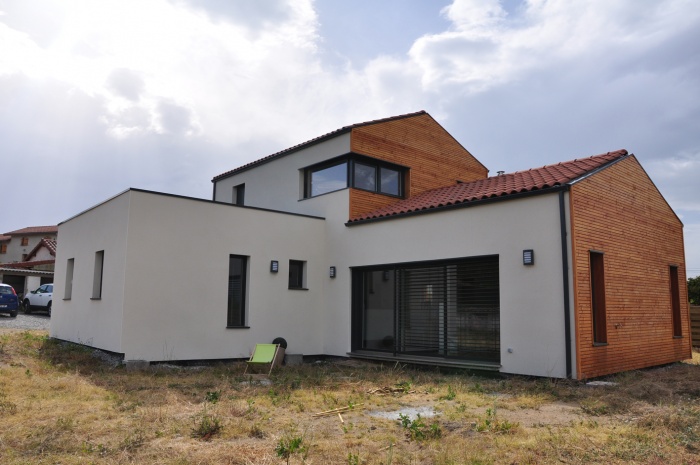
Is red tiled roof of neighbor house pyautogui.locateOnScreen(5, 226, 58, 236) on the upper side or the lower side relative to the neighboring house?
upper

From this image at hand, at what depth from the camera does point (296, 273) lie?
13.0m

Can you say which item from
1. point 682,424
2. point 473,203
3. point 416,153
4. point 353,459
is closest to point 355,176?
point 416,153

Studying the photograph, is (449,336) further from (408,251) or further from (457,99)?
(457,99)

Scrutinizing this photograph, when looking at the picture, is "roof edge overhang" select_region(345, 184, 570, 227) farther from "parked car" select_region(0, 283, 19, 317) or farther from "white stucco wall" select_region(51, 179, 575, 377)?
"parked car" select_region(0, 283, 19, 317)

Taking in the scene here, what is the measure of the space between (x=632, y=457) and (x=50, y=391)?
737 cm

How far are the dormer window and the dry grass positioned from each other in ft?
16.8

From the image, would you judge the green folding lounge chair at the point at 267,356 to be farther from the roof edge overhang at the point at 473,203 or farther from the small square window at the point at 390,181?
the small square window at the point at 390,181

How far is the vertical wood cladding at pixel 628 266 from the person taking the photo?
8805 millimetres

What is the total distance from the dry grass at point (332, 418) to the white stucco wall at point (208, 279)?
3.61ft

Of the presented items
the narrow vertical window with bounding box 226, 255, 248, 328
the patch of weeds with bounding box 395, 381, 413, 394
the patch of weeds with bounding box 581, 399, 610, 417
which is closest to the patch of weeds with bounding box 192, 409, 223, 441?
the patch of weeds with bounding box 395, 381, 413, 394

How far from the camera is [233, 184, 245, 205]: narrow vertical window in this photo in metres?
17.0

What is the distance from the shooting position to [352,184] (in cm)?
1285

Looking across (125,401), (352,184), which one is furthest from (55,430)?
(352,184)

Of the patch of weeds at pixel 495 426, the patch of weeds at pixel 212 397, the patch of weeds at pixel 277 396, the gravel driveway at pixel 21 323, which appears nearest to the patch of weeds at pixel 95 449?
the patch of weeds at pixel 212 397
